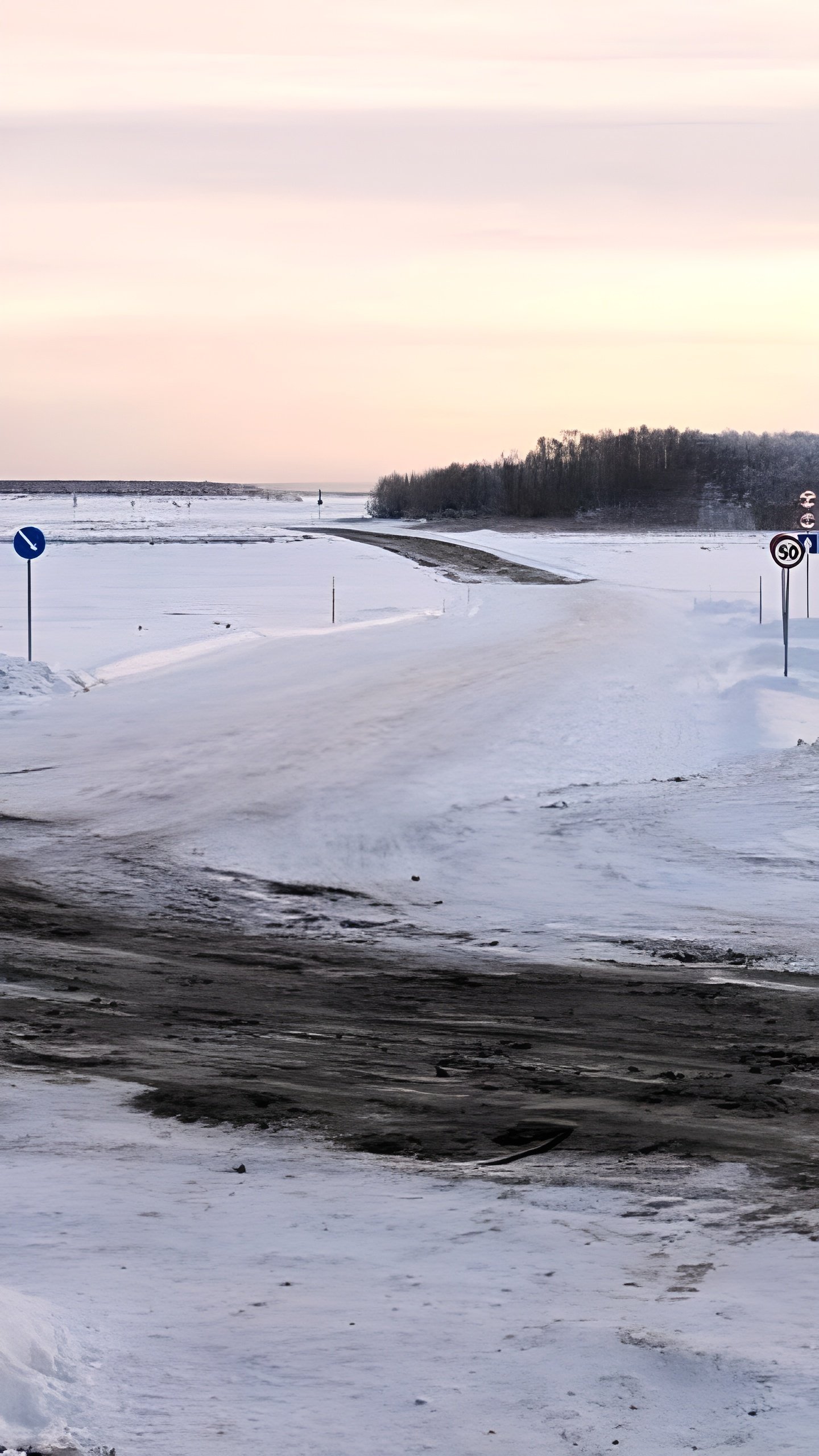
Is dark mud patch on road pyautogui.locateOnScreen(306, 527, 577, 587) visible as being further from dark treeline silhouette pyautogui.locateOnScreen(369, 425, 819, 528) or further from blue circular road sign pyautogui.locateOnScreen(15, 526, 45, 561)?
dark treeline silhouette pyautogui.locateOnScreen(369, 425, 819, 528)

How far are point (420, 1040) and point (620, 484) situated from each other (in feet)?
517

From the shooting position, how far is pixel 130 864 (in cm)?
1175

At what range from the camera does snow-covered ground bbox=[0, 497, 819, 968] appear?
10.9m

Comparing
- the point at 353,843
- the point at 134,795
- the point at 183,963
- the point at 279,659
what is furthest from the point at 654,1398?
the point at 279,659

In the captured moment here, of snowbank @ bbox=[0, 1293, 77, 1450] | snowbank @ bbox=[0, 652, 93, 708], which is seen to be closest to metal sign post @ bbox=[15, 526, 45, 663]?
snowbank @ bbox=[0, 652, 93, 708]

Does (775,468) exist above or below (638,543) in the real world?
above

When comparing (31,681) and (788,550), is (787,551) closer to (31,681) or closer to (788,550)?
(788,550)

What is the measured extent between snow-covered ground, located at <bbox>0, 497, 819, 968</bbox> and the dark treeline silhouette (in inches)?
4343

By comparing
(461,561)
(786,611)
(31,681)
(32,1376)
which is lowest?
(32,1376)

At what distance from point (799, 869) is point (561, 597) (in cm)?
3142

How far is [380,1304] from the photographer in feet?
16.1

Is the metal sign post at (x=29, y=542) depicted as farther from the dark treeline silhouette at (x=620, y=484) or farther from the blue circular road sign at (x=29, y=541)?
the dark treeline silhouette at (x=620, y=484)

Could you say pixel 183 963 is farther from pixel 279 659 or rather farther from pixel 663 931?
pixel 279 659

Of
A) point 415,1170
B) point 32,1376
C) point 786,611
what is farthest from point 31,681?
point 32,1376
